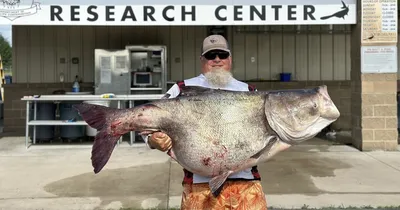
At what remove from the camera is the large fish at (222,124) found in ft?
7.12

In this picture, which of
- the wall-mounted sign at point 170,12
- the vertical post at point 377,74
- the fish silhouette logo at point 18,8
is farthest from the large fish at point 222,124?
the vertical post at point 377,74

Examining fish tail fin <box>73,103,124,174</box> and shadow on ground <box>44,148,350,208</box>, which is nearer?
fish tail fin <box>73,103,124,174</box>

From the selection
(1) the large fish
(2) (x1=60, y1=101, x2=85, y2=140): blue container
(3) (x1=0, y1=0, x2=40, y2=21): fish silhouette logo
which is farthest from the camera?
(2) (x1=60, y1=101, x2=85, y2=140): blue container

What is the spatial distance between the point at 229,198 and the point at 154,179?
152 inches

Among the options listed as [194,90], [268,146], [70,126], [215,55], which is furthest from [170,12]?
[268,146]

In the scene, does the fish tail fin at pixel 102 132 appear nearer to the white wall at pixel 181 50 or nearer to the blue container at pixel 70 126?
the blue container at pixel 70 126

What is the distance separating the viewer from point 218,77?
2.56 metres

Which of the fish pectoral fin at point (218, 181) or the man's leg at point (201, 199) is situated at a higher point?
the fish pectoral fin at point (218, 181)

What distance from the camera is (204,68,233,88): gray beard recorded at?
101 inches

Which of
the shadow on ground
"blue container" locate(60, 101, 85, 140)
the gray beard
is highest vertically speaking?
the gray beard

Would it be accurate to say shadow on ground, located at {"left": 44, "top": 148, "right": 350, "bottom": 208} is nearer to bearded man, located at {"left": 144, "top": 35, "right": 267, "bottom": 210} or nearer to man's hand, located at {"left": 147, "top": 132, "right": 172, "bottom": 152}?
bearded man, located at {"left": 144, "top": 35, "right": 267, "bottom": 210}

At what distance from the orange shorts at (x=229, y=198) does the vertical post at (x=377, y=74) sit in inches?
259

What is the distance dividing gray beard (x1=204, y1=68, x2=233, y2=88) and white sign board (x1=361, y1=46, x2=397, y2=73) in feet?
21.8

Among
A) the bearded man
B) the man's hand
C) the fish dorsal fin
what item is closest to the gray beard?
the bearded man
